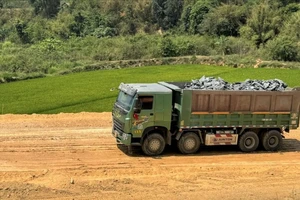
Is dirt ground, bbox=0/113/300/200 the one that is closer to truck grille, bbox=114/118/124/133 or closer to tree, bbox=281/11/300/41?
truck grille, bbox=114/118/124/133

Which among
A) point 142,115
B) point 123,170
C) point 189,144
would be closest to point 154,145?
point 142,115

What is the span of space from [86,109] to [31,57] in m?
24.0

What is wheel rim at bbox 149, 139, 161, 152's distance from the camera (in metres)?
16.5

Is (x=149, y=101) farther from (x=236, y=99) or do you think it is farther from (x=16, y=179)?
(x=16, y=179)


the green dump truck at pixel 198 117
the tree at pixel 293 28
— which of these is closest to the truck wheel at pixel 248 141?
the green dump truck at pixel 198 117

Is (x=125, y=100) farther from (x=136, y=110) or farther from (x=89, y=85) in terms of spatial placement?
(x=89, y=85)

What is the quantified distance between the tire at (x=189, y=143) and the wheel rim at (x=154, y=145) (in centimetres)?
89

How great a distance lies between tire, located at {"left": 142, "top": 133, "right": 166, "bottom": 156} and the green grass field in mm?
10039

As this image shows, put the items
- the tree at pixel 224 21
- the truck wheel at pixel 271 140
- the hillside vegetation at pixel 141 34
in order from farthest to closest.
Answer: the tree at pixel 224 21, the hillside vegetation at pixel 141 34, the truck wheel at pixel 271 140

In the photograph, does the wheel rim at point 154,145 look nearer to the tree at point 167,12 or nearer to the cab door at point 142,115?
the cab door at point 142,115

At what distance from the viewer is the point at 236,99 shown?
16859 mm

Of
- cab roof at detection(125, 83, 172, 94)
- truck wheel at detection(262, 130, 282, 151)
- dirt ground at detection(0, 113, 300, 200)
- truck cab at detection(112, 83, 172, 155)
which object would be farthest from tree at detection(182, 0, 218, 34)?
truck cab at detection(112, 83, 172, 155)

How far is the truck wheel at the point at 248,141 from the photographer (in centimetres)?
1748

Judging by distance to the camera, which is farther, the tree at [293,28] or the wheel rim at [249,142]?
the tree at [293,28]
